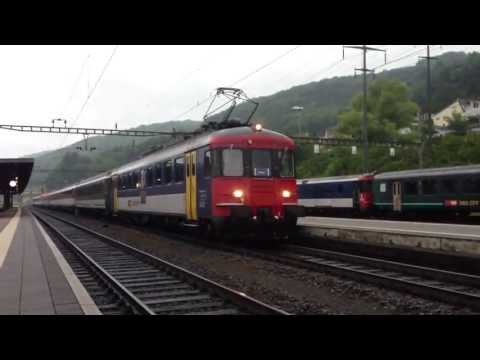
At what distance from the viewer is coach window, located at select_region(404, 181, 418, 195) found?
28.0 m

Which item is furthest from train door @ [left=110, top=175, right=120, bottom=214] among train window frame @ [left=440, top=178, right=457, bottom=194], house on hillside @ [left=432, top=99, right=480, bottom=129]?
house on hillside @ [left=432, top=99, right=480, bottom=129]

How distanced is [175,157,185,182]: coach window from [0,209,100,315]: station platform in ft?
14.1

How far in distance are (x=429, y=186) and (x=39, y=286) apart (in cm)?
2249

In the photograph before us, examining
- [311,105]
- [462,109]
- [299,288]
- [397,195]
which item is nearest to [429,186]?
[397,195]

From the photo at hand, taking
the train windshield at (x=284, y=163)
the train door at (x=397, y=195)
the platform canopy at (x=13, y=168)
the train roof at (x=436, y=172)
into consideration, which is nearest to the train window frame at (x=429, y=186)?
the train roof at (x=436, y=172)

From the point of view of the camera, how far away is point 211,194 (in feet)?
45.1

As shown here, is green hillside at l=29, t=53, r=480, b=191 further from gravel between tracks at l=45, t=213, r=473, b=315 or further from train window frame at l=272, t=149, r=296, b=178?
gravel between tracks at l=45, t=213, r=473, b=315

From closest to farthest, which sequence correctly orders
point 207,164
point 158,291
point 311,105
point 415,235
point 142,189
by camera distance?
A: point 158,291
point 415,235
point 207,164
point 142,189
point 311,105

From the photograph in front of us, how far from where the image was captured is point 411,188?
28.3 m

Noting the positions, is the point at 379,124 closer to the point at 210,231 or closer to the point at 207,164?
the point at 210,231

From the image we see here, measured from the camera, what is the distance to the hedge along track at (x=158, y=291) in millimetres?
7273
